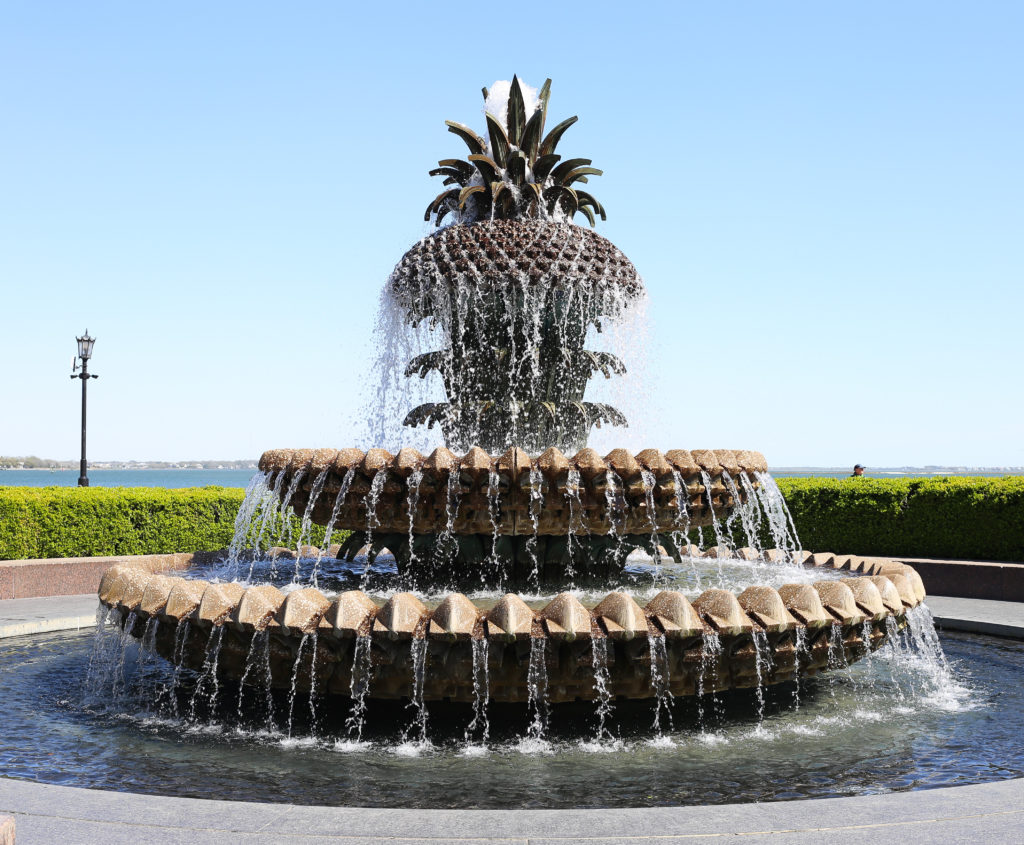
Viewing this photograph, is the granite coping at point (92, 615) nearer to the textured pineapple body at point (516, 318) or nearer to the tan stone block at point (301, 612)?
the textured pineapple body at point (516, 318)

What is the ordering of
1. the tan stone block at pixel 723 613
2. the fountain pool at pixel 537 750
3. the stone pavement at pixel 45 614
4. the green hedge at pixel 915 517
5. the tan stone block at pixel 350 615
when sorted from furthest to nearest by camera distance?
the green hedge at pixel 915 517 < the stone pavement at pixel 45 614 < the tan stone block at pixel 723 613 < the tan stone block at pixel 350 615 < the fountain pool at pixel 537 750

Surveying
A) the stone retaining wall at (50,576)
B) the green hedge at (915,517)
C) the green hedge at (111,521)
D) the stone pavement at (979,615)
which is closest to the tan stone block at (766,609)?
the stone pavement at (979,615)

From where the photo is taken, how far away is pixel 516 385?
26.8 feet

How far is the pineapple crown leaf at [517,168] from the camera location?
8383 millimetres

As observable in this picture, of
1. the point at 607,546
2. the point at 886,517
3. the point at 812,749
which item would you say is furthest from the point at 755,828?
the point at 886,517

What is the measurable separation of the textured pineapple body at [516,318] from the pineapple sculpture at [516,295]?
0.03 feet

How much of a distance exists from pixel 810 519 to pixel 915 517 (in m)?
1.61

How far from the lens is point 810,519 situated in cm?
1506

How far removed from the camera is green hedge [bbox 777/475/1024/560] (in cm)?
1352

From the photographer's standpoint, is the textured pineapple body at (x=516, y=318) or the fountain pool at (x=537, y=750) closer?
the fountain pool at (x=537, y=750)

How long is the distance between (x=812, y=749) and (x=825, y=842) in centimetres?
196

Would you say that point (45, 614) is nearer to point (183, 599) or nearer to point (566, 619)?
point (183, 599)

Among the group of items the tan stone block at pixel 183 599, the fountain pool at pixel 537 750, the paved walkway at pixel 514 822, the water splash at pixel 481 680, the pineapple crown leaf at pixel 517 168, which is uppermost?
the pineapple crown leaf at pixel 517 168

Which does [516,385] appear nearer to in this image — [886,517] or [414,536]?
[414,536]
